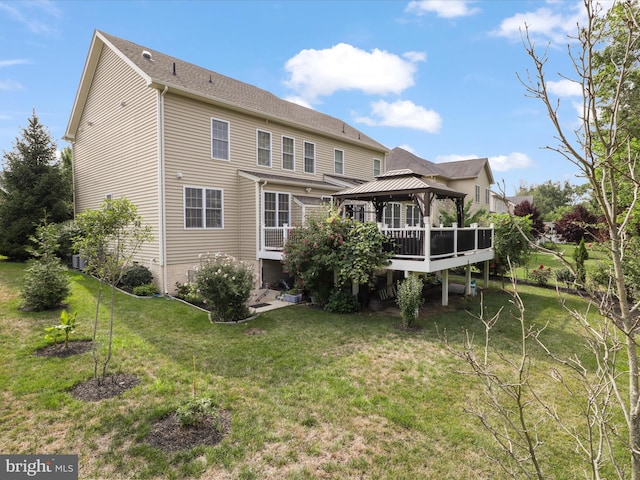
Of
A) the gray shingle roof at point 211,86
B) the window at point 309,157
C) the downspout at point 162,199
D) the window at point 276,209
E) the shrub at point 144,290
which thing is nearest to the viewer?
the shrub at point 144,290

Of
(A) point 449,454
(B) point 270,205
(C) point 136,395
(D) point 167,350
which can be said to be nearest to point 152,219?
(B) point 270,205

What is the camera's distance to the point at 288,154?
49.2ft

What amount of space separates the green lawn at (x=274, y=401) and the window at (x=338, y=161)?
10970 mm

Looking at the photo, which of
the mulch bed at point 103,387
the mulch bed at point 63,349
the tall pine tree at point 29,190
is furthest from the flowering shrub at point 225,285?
the tall pine tree at point 29,190

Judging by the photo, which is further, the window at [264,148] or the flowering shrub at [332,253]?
the window at [264,148]

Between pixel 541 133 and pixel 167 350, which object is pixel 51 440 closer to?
pixel 167 350

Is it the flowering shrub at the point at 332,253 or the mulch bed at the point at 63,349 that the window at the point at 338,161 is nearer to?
the flowering shrub at the point at 332,253

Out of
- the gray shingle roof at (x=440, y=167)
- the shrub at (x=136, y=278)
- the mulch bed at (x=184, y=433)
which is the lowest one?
the mulch bed at (x=184, y=433)

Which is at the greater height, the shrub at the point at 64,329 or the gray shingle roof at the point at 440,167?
the gray shingle roof at the point at 440,167

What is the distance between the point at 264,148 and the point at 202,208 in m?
3.91

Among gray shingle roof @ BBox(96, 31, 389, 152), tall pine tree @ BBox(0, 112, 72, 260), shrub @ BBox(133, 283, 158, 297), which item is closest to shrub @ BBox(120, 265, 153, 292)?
shrub @ BBox(133, 283, 158, 297)

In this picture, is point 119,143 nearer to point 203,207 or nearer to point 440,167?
point 203,207

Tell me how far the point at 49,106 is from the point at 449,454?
21565mm

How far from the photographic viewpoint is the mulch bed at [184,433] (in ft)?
12.2
